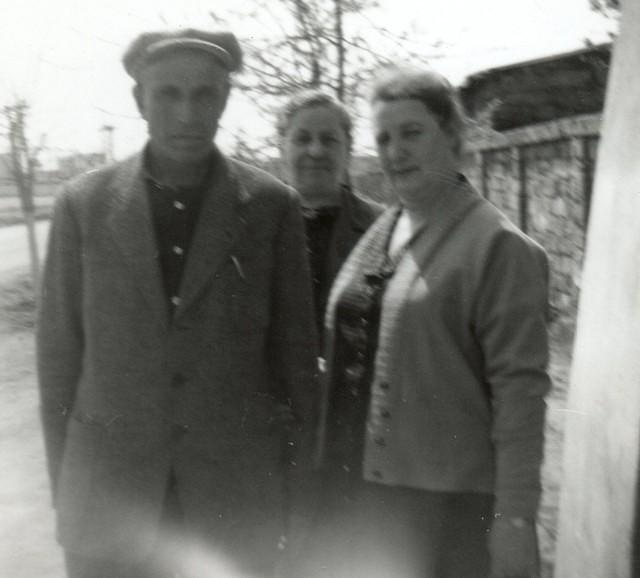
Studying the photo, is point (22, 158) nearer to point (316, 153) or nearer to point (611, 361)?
point (316, 153)

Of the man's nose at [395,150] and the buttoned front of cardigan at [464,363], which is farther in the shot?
the man's nose at [395,150]

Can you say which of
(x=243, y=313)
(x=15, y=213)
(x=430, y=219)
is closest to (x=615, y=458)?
(x=430, y=219)

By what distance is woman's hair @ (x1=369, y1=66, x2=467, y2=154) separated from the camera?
7.17ft

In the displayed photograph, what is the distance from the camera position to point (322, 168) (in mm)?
3029

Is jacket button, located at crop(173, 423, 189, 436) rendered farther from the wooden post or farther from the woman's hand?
the wooden post

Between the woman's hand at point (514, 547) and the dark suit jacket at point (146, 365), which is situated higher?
the dark suit jacket at point (146, 365)

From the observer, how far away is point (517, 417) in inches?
77.1

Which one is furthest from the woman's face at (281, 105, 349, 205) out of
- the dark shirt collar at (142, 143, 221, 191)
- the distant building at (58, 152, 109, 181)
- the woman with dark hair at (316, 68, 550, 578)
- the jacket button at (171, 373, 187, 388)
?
the distant building at (58, 152, 109, 181)

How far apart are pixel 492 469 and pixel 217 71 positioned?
3.63 feet

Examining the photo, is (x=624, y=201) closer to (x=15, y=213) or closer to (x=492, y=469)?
(x=492, y=469)

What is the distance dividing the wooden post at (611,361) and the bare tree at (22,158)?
884cm

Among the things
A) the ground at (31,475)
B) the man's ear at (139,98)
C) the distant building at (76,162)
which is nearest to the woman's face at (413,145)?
the man's ear at (139,98)

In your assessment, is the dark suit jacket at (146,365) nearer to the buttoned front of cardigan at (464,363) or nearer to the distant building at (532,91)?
the buttoned front of cardigan at (464,363)

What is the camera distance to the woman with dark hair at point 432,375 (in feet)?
6.46
